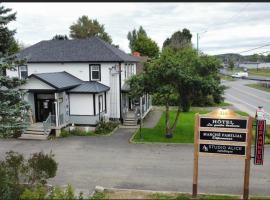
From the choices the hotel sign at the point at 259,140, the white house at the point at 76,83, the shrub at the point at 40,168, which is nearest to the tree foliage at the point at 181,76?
the white house at the point at 76,83

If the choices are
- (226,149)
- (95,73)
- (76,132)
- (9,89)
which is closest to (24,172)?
(9,89)

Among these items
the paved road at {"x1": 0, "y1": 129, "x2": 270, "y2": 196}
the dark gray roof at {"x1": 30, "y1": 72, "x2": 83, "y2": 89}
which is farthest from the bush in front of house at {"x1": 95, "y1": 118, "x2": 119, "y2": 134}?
the dark gray roof at {"x1": 30, "y1": 72, "x2": 83, "y2": 89}

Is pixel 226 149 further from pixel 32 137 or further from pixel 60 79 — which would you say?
pixel 60 79

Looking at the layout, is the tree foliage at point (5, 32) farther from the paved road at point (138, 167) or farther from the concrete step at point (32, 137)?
the concrete step at point (32, 137)

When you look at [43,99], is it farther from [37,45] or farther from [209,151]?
[209,151]

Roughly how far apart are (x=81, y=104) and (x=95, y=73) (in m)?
3.52

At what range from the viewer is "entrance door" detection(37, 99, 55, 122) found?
25.0m

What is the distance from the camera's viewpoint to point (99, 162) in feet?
56.2

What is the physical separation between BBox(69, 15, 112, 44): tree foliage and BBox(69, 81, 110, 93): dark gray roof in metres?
46.2

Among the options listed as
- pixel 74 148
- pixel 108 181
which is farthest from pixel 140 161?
pixel 74 148

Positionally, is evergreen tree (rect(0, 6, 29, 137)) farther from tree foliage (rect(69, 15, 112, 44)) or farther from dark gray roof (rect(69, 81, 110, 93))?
tree foliage (rect(69, 15, 112, 44))

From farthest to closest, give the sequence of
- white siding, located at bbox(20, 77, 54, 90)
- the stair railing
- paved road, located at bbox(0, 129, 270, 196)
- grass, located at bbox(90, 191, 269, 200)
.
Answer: white siding, located at bbox(20, 77, 54, 90) → the stair railing → paved road, located at bbox(0, 129, 270, 196) → grass, located at bbox(90, 191, 269, 200)

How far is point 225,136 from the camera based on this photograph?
39.5ft

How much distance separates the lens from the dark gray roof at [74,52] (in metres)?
26.7
